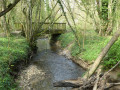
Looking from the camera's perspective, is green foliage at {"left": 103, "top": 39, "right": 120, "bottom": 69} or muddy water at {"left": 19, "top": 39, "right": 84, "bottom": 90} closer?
muddy water at {"left": 19, "top": 39, "right": 84, "bottom": 90}

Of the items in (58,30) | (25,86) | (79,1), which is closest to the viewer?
(25,86)

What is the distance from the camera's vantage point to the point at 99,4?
1307cm

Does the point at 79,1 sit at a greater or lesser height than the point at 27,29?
greater

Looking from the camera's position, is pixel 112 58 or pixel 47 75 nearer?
pixel 112 58

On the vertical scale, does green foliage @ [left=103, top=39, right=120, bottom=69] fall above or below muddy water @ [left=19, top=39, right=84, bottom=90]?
above

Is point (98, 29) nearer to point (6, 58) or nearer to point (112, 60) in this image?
point (112, 60)

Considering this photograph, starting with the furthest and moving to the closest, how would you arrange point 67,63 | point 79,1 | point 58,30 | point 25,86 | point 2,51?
point 58,30
point 79,1
point 67,63
point 2,51
point 25,86

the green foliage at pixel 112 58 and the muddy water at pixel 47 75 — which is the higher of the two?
the green foliage at pixel 112 58

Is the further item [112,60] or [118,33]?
[112,60]

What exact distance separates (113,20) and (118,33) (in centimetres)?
778

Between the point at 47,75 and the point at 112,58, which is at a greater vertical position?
the point at 112,58

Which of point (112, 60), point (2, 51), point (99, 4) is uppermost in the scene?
point (99, 4)

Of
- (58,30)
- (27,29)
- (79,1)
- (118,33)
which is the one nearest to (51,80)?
(118,33)

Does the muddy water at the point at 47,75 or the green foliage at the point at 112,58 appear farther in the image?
the green foliage at the point at 112,58
